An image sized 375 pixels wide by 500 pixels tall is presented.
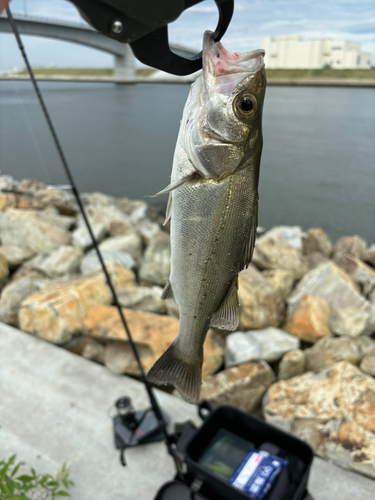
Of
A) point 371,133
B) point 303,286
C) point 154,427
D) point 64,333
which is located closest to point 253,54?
point 154,427

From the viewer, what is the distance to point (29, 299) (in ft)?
11.4

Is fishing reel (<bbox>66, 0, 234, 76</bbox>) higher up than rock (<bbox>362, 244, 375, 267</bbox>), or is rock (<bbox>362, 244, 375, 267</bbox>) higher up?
fishing reel (<bbox>66, 0, 234, 76</bbox>)

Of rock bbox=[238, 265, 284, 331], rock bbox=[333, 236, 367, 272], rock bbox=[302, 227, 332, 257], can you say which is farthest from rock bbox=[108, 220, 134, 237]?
rock bbox=[333, 236, 367, 272]

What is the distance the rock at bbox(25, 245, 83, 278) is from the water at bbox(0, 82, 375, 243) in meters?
4.62

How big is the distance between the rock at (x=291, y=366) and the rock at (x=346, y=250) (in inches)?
105

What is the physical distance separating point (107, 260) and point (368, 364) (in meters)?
2.76

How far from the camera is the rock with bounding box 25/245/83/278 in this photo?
14.7ft

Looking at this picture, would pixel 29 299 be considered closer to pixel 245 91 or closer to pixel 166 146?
pixel 245 91

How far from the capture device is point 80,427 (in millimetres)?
2451

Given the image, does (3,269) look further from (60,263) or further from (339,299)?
(339,299)

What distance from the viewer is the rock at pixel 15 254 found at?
4.86 m

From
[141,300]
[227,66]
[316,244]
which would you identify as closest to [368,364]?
[141,300]

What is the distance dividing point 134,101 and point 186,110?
49.0ft

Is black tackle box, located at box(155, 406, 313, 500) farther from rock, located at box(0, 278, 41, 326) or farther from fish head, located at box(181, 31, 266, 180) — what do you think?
rock, located at box(0, 278, 41, 326)
